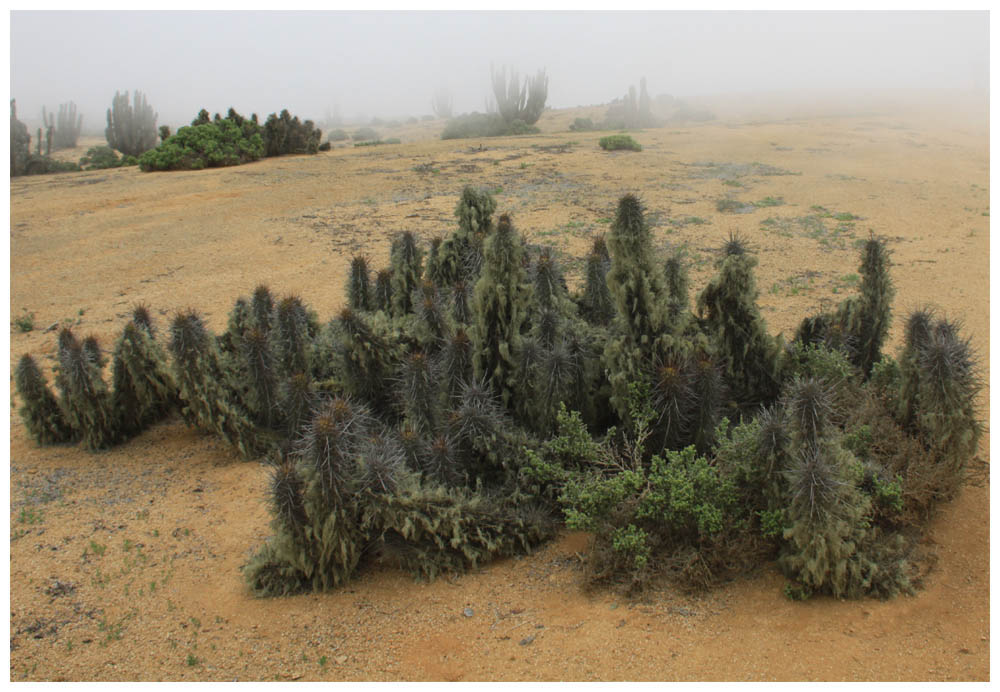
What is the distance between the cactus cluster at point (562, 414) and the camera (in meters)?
3.77

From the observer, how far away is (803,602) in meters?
3.54

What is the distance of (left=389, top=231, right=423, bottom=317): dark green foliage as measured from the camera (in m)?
6.62

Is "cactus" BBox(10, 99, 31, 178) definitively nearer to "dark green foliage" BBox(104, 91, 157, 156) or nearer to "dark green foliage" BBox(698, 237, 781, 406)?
"dark green foliage" BBox(104, 91, 157, 156)

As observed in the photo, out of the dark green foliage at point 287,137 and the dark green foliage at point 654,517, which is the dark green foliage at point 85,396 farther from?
the dark green foliage at point 287,137

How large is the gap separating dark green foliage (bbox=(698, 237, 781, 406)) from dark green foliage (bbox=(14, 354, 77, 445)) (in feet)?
17.3

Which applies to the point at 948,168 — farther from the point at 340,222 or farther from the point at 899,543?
the point at 899,543

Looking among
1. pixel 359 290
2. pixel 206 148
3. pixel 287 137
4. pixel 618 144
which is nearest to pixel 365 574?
pixel 359 290

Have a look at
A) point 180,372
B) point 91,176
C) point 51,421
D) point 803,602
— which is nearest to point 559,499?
point 803,602

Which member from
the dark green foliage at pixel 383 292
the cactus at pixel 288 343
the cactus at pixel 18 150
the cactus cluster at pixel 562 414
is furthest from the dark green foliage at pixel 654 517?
the cactus at pixel 18 150

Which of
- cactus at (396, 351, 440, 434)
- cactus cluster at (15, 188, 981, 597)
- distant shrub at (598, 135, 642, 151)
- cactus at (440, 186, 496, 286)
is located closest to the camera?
cactus cluster at (15, 188, 981, 597)

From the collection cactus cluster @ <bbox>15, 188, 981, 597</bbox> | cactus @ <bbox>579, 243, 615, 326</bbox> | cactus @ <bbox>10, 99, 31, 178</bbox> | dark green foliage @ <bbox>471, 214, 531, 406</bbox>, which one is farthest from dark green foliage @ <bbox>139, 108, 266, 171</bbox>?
dark green foliage @ <bbox>471, 214, 531, 406</bbox>

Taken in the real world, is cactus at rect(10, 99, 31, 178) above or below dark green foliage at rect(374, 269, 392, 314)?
above

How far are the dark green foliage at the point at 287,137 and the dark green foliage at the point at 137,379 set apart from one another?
60.1 ft

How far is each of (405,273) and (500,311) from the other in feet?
5.86
